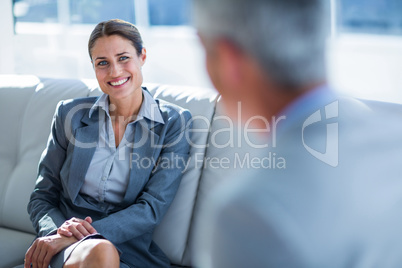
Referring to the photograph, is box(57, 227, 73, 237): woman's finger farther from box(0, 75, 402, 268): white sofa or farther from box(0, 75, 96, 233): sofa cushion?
box(0, 75, 96, 233): sofa cushion

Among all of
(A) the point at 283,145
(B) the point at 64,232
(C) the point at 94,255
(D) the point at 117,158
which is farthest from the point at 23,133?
(A) the point at 283,145

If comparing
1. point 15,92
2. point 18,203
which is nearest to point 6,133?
point 15,92

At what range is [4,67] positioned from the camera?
3082 millimetres

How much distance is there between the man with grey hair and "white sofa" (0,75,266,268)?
Answer: 108cm

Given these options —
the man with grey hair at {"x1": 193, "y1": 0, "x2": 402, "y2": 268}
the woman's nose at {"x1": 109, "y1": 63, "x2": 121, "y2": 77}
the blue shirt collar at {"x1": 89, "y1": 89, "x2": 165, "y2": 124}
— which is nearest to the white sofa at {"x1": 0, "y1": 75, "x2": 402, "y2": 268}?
the blue shirt collar at {"x1": 89, "y1": 89, "x2": 165, "y2": 124}

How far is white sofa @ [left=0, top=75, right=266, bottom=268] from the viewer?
68.9 inches

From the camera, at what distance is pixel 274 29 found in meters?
0.32

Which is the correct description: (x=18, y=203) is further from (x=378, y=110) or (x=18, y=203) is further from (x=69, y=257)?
(x=378, y=110)

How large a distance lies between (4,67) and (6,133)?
41.0 inches

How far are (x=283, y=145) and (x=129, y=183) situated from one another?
135 cm

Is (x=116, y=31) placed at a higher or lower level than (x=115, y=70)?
higher

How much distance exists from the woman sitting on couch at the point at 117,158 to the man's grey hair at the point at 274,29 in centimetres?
133

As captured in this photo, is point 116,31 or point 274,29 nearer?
point 274,29

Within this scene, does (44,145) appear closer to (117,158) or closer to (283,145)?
(117,158)
